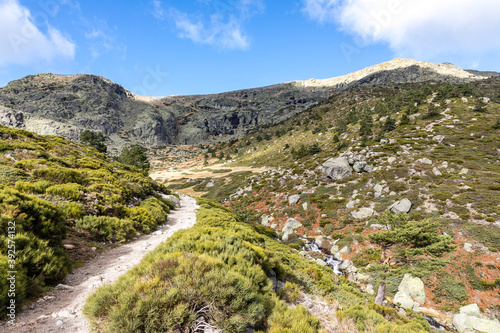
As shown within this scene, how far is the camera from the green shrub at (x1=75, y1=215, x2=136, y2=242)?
9055mm

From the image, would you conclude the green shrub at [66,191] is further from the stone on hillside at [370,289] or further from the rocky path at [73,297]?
the stone on hillside at [370,289]

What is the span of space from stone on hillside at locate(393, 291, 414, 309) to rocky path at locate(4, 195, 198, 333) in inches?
676

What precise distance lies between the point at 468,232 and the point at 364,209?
8326 millimetres

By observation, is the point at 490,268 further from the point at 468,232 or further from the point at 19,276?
the point at 19,276

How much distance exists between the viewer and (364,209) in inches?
914

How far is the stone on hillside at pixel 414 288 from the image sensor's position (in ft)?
46.0

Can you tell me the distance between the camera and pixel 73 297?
16.4ft

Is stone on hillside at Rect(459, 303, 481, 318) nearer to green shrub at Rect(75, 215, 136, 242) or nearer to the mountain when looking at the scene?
green shrub at Rect(75, 215, 136, 242)

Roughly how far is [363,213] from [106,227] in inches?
Answer: 974

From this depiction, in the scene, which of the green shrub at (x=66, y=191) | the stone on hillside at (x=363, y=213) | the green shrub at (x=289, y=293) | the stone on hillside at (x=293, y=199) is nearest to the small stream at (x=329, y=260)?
the stone on hillside at (x=363, y=213)

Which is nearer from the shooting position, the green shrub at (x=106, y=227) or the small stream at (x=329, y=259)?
the green shrub at (x=106, y=227)

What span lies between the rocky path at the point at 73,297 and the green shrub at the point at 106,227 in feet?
3.29

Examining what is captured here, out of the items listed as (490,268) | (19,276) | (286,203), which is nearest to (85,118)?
Answer: (286,203)

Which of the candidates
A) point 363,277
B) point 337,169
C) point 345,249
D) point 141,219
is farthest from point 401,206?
point 141,219
